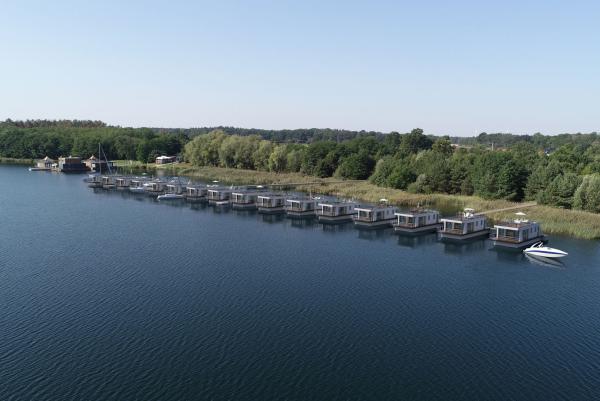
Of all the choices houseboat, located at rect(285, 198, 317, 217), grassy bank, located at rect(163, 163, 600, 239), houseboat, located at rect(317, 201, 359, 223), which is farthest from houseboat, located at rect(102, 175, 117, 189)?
houseboat, located at rect(317, 201, 359, 223)

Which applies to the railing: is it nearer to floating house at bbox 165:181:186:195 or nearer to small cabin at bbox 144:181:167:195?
floating house at bbox 165:181:186:195


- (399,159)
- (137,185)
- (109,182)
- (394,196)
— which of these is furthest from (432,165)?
(109,182)

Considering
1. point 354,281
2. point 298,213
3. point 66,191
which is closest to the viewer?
point 354,281

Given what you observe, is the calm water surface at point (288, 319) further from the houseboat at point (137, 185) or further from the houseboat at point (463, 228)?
the houseboat at point (137, 185)

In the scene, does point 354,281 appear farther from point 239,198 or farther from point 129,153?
point 129,153

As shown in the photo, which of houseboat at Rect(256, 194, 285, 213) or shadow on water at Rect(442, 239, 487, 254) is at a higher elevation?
houseboat at Rect(256, 194, 285, 213)

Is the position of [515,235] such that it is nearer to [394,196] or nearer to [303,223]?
[303,223]

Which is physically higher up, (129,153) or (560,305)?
(129,153)

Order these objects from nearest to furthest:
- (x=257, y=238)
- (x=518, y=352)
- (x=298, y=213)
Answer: (x=518, y=352) → (x=257, y=238) → (x=298, y=213)

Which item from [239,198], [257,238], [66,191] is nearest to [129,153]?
[66,191]
